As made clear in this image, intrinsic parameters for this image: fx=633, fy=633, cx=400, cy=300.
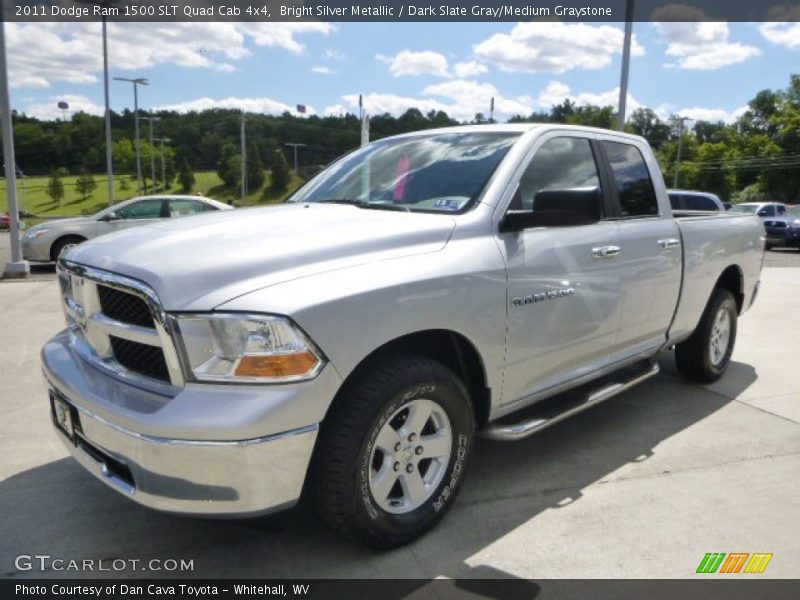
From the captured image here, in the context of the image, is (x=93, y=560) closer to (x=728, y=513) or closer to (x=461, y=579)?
(x=461, y=579)

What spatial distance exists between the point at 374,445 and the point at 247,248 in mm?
936

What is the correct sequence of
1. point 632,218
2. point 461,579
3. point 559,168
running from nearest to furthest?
point 461,579
point 559,168
point 632,218

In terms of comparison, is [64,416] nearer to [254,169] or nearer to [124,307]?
[124,307]

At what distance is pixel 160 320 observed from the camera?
2236 millimetres

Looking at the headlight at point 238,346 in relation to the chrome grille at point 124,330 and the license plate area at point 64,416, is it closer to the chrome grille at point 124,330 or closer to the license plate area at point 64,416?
the chrome grille at point 124,330

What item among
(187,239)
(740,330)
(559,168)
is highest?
(559,168)

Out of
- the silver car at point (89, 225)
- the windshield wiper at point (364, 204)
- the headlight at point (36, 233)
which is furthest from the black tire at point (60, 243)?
the windshield wiper at point (364, 204)

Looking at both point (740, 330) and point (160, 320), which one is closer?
point (160, 320)

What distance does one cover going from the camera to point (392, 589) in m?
2.51

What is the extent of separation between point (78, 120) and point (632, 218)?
303 feet

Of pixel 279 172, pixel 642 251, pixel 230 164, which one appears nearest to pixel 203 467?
pixel 642 251

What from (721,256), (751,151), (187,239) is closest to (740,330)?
(721,256)

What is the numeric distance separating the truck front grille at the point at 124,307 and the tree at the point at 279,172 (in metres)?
84.4

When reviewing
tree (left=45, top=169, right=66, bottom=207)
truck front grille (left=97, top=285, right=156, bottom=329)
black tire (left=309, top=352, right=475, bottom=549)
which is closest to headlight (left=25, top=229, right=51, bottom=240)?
truck front grille (left=97, top=285, right=156, bottom=329)
